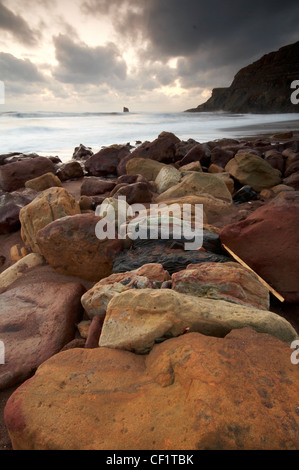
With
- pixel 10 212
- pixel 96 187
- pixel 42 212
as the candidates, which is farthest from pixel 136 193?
pixel 10 212

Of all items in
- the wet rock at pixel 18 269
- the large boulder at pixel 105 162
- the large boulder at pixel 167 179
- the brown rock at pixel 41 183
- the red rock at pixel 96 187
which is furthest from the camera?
the large boulder at pixel 105 162

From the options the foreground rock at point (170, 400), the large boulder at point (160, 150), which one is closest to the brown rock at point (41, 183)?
the large boulder at point (160, 150)

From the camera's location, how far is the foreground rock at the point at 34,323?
1.47 m

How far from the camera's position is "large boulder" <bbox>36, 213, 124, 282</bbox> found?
2250mm

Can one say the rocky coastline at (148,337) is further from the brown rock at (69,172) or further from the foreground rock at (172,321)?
the brown rock at (69,172)

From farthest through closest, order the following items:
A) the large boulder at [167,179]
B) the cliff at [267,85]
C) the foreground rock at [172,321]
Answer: the cliff at [267,85]
the large boulder at [167,179]
the foreground rock at [172,321]

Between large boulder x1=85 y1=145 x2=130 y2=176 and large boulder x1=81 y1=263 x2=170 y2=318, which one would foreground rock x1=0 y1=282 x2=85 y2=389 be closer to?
large boulder x1=81 y1=263 x2=170 y2=318

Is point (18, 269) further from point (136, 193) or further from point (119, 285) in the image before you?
point (136, 193)

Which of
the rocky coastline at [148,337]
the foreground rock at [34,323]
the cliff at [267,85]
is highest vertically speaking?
the cliff at [267,85]

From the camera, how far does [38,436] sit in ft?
2.93

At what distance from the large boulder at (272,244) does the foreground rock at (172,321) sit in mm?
629

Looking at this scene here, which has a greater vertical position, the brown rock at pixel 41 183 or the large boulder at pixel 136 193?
the brown rock at pixel 41 183
